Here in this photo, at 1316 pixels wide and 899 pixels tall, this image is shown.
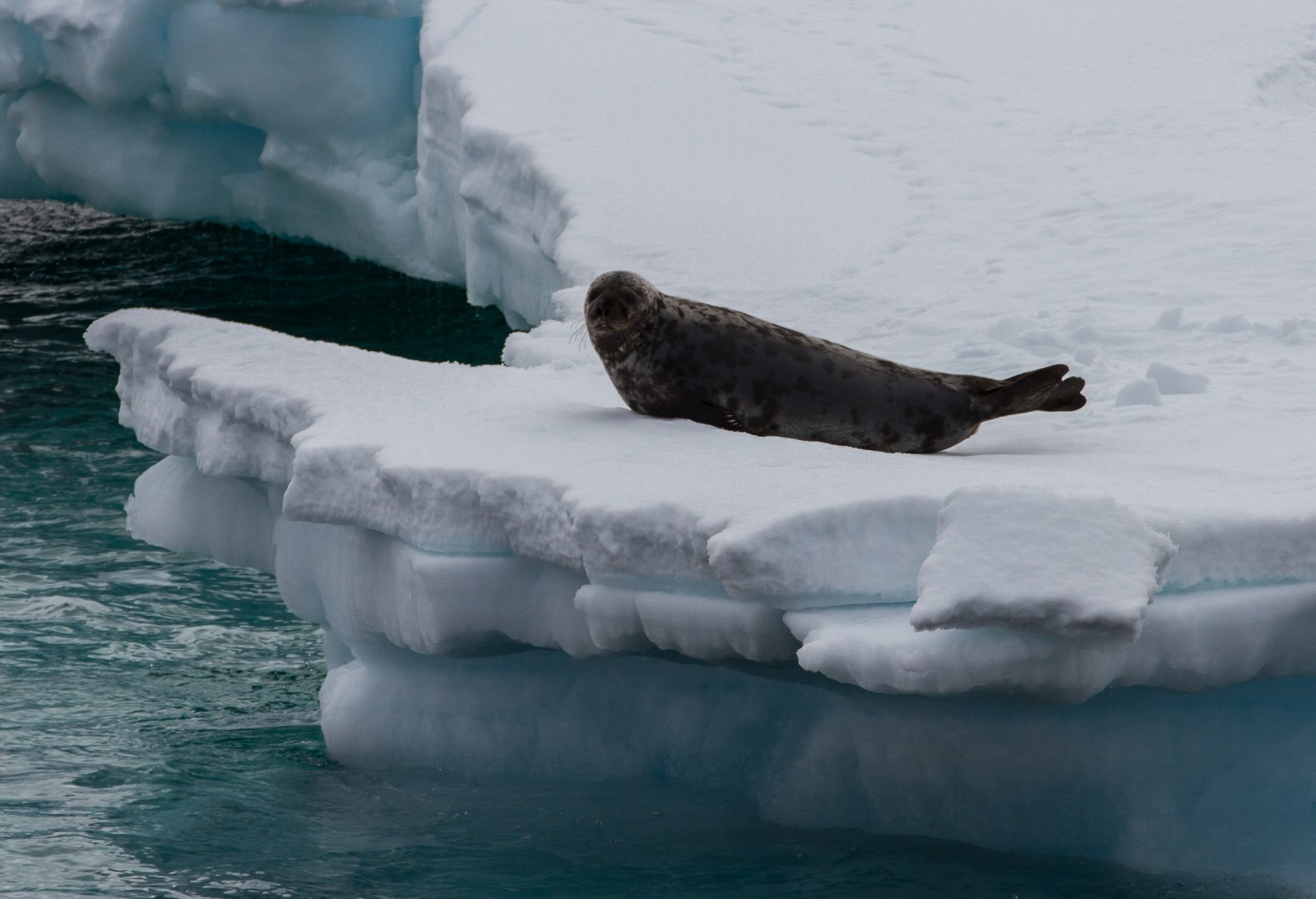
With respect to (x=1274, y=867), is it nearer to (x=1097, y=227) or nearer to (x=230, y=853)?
(x=230, y=853)

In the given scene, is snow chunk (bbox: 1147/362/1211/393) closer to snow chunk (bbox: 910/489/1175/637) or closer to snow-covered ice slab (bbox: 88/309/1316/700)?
snow-covered ice slab (bbox: 88/309/1316/700)

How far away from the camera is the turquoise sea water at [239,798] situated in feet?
10.1

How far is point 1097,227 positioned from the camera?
18.5 ft

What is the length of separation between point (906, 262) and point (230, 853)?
3147 millimetres

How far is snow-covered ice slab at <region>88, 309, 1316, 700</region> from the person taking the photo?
8.20ft

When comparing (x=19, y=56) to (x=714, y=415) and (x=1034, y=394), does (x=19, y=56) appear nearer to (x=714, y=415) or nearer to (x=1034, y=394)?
(x=714, y=415)

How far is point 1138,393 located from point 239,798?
241cm

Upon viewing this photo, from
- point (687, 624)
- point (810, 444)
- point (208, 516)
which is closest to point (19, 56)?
point (208, 516)

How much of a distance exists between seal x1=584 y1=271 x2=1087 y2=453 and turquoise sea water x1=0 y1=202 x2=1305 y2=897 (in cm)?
100

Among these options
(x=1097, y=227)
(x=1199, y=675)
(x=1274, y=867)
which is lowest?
(x=1274, y=867)

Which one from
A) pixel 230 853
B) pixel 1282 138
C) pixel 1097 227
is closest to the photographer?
pixel 230 853

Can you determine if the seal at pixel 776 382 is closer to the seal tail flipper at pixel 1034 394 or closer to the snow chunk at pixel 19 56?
the seal tail flipper at pixel 1034 394

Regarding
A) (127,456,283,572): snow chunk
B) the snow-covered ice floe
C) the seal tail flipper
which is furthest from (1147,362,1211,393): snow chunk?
(127,456,283,572): snow chunk

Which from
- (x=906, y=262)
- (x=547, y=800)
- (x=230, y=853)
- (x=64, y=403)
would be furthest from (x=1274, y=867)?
(x=64, y=403)
